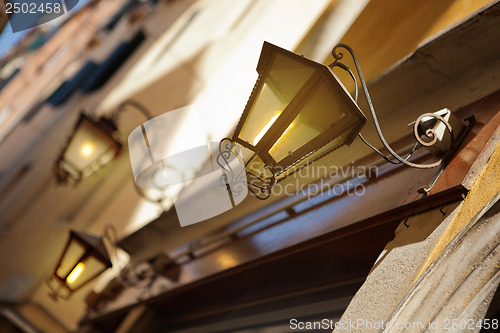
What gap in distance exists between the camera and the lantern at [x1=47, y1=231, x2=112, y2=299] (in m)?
4.32

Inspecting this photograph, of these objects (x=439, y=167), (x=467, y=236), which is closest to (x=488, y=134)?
(x=439, y=167)

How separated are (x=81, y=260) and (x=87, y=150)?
1431 millimetres

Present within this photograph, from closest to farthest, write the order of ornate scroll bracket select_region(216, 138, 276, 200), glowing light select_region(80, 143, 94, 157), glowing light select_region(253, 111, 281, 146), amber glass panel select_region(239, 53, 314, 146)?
amber glass panel select_region(239, 53, 314, 146) < glowing light select_region(253, 111, 281, 146) < ornate scroll bracket select_region(216, 138, 276, 200) < glowing light select_region(80, 143, 94, 157)

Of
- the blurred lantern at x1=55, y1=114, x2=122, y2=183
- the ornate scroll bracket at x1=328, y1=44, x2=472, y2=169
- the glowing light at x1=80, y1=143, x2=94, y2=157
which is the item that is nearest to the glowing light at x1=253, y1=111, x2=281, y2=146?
the ornate scroll bracket at x1=328, y1=44, x2=472, y2=169

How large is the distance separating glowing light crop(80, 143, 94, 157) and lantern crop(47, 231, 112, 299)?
1204 millimetres

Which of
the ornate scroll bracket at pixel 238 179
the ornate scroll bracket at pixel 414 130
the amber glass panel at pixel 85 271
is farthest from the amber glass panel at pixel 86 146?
the ornate scroll bracket at pixel 414 130

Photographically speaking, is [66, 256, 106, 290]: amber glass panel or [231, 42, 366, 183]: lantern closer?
[231, 42, 366, 183]: lantern

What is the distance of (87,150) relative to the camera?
5207 millimetres

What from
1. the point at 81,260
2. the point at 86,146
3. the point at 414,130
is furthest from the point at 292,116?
the point at 86,146

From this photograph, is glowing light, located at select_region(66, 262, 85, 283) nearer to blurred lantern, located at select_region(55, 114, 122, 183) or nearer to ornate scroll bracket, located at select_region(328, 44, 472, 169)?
blurred lantern, located at select_region(55, 114, 122, 183)

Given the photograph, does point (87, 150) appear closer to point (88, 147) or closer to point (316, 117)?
point (88, 147)

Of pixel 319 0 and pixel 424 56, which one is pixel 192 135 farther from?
pixel 424 56

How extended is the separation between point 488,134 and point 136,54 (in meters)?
6.35

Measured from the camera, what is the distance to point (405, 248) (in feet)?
6.97
